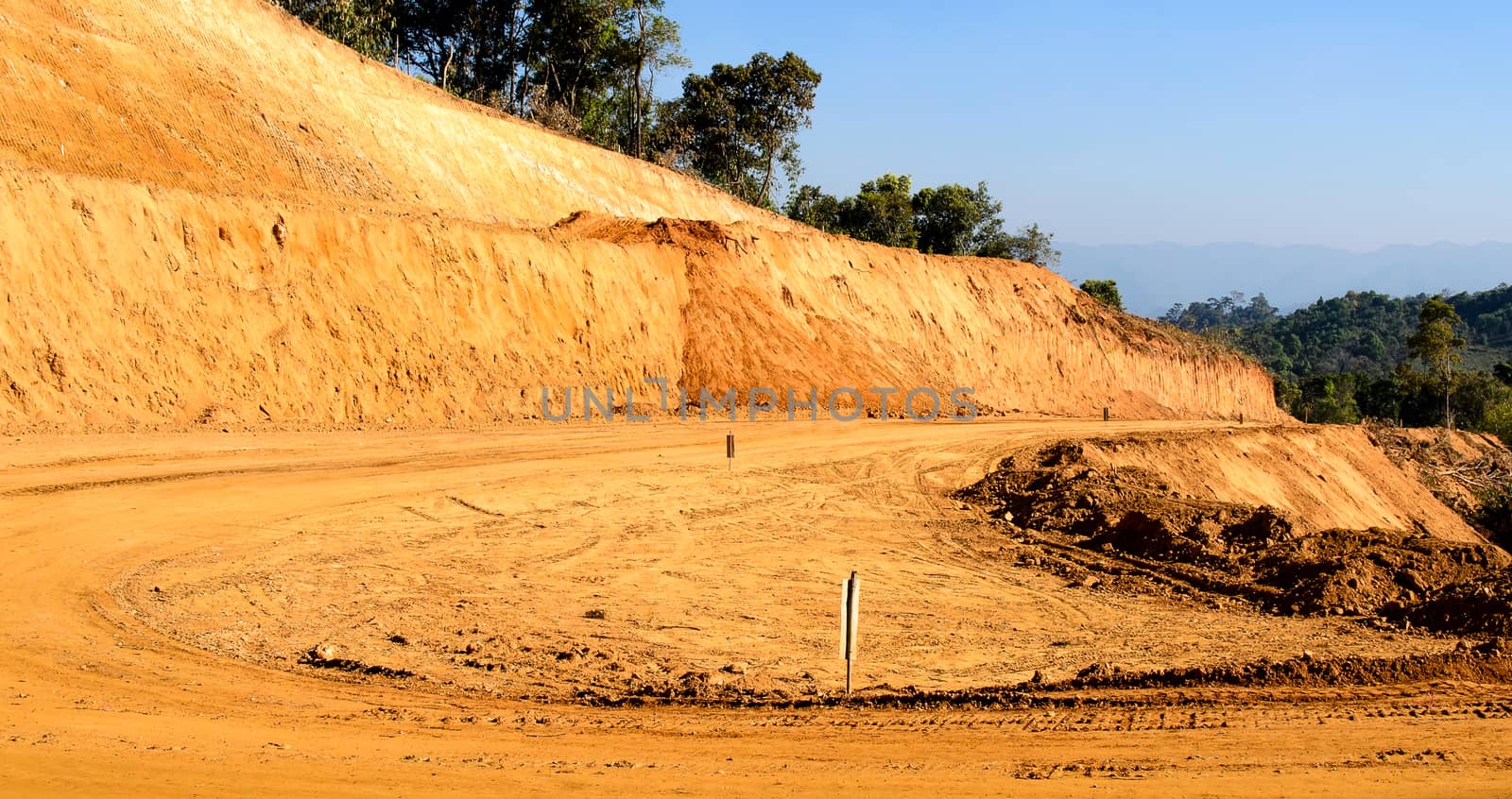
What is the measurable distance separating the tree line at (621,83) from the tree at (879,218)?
0.26ft

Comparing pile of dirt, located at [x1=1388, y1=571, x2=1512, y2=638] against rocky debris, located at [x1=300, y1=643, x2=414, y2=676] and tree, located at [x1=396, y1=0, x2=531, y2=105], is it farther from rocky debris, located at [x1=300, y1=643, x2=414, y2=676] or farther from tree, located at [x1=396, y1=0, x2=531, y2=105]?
tree, located at [x1=396, y1=0, x2=531, y2=105]

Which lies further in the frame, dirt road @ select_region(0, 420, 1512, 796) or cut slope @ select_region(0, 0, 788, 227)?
cut slope @ select_region(0, 0, 788, 227)

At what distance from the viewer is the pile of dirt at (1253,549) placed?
1209cm

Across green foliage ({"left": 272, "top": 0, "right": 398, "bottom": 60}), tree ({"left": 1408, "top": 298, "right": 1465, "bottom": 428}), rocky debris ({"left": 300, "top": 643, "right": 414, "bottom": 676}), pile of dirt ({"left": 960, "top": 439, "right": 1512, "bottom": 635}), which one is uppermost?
green foliage ({"left": 272, "top": 0, "right": 398, "bottom": 60})

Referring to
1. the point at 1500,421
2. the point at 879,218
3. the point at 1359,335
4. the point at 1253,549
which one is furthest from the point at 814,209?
the point at 1359,335

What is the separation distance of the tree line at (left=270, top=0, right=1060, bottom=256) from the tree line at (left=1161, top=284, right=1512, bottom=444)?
23.0 m

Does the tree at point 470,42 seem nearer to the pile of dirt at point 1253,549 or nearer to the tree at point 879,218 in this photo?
the tree at point 879,218

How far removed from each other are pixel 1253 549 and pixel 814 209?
179 ft

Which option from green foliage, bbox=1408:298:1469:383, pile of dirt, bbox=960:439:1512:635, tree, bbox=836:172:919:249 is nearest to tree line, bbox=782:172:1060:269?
tree, bbox=836:172:919:249

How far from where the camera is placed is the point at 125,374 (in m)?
20.9

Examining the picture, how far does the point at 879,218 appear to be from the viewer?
62.8m

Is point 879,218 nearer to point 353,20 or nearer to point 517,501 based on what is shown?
point 353,20

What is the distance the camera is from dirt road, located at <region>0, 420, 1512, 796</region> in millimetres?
6703

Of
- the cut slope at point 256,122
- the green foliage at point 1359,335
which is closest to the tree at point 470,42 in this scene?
the cut slope at point 256,122
